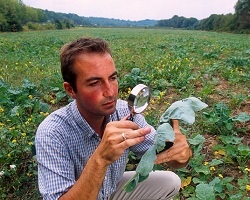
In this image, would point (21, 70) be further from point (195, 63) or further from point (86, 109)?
point (86, 109)

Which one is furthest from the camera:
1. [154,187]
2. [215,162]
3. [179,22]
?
[179,22]

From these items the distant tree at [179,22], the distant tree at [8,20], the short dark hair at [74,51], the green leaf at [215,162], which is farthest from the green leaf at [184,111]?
the distant tree at [179,22]

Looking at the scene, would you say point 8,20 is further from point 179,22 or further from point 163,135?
point 179,22

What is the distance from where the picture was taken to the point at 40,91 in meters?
5.32

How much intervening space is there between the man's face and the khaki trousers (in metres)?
0.91

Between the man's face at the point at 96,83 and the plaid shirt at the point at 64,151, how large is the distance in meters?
0.17

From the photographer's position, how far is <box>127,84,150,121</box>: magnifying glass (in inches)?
52.7

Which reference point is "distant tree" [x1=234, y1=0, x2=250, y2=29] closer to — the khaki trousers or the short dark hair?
the khaki trousers

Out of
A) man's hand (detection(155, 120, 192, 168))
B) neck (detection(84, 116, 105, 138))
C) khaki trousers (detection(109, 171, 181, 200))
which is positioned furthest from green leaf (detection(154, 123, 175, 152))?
khaki trousers (detection(109, 171, 181, 200))

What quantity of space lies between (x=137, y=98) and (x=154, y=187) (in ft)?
4.16

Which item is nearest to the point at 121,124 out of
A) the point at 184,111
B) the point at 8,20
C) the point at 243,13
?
the point at 184,111

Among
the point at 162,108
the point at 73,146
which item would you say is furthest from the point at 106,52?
the point at 162,108

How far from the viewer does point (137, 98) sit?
4.43 feet

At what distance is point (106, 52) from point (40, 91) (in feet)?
12.7
